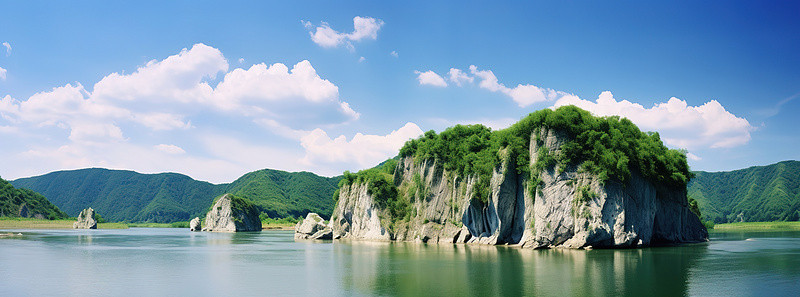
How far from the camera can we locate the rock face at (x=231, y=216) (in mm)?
143375

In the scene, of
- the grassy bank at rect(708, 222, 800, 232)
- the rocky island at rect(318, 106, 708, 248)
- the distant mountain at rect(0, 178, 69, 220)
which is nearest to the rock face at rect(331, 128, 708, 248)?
the rocky island at rect(318, 106, 708, 248)

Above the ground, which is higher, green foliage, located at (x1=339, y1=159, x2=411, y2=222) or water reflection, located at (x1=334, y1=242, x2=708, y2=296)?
green foliage, located at (x1=339, y1=159, x2=411, y2=222)

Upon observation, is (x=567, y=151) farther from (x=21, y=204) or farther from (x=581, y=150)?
(x=21, y=204)

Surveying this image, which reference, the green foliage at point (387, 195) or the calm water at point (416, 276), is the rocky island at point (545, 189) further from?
the calm water at point (416, 276)

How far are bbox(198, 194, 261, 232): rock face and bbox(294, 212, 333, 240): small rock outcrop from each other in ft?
204

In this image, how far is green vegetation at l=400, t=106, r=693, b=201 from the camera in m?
47.9

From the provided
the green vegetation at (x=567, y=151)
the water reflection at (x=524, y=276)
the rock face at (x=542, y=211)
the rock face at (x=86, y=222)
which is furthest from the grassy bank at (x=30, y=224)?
the water reflection at (x=524, y=276)

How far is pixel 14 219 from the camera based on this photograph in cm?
14275

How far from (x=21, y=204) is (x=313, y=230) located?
4771 inches

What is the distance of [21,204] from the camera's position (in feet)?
499

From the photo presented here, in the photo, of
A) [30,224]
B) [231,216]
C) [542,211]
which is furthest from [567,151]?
→ [30,224]

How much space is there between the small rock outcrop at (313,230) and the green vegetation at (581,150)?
27.0 metres

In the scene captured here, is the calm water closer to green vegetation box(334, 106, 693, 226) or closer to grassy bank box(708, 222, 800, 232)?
green vegetation box(334, 106, 693, 226)

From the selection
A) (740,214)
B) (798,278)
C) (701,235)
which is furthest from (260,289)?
(740,214)
